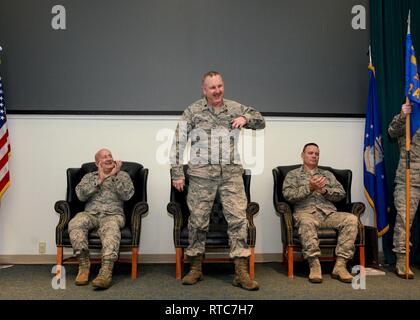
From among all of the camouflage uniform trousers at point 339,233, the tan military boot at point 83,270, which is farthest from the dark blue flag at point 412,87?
the tan military boot at point 83,270

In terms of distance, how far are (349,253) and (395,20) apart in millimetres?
2728

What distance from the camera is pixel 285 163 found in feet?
17.3

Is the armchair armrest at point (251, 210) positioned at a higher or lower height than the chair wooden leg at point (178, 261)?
higher

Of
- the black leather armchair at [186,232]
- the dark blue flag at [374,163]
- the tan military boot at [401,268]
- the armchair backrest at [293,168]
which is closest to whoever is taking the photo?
the black leather armchair at [186,232]

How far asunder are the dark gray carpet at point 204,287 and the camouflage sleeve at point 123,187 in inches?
29.3

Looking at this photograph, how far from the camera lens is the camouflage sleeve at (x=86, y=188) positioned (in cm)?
429

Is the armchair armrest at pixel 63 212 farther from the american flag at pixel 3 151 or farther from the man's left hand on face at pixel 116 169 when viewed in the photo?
the american flag at pixel 3 151

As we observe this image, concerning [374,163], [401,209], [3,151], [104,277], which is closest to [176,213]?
[104,277]

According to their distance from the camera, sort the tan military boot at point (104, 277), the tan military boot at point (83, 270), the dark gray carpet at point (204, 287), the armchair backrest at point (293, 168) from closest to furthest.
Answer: the dark gray carpet at point (204, 287)
the tan military boot at point (104, 277)
the tan military boot at point (83, 270)
the armchair backrest at point (293, 168)

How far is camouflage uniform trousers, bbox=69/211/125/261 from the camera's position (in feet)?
13.1

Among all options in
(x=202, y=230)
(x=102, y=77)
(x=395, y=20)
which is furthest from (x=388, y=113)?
(x=102, y=77)

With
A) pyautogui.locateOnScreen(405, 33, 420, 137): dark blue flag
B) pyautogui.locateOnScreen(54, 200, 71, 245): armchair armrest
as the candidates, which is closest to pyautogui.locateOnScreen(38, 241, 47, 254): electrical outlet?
pyautogui.locateOnScreen(54, 200, 71, 245): armchair armrest

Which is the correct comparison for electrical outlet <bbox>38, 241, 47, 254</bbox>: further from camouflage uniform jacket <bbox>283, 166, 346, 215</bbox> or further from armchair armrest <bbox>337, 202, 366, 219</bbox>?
armchair armrest <bbox>337, 202, 366, 219</bbox>

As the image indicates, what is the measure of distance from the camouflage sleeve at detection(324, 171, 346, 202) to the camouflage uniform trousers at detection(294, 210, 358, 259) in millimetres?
209
